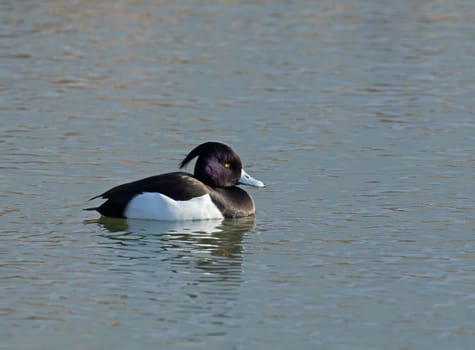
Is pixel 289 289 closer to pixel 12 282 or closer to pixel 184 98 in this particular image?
pixel 12 282

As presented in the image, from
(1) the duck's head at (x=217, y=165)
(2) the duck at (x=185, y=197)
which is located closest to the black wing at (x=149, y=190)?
(2) the duck at (x=185, y=197)

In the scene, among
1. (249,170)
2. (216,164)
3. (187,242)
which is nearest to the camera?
(187,242)

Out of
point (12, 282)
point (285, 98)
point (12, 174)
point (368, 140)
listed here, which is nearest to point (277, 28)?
point (285, 98)

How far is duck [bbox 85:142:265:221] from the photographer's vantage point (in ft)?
39.4

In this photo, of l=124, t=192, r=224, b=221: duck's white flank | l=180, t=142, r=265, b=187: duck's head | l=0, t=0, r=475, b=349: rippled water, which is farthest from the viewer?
l=180, t=142, r=265, b=187: duck's head

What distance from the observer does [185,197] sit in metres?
12.1

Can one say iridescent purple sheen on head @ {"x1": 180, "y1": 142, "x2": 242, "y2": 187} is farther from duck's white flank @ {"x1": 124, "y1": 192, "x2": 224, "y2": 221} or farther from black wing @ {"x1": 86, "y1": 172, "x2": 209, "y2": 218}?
duck's white flank @ {"x1": 124, "y1": 192, "x2": 224, "y2": 221}

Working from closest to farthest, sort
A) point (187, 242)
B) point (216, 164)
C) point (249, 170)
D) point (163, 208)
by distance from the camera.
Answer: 1. point (187, 242)
2. point (163, 208)
3. point (216, 164)
4. point (249, 170)

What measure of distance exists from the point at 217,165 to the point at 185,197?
0.62 m

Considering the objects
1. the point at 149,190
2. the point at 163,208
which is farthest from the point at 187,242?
the point at 149,190

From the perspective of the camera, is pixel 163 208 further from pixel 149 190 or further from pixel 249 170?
pixel 249 170

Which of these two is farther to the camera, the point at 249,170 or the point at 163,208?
the point at 249,170

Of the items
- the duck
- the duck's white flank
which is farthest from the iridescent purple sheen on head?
the duck's white flank

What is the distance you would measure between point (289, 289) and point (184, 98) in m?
9.01
